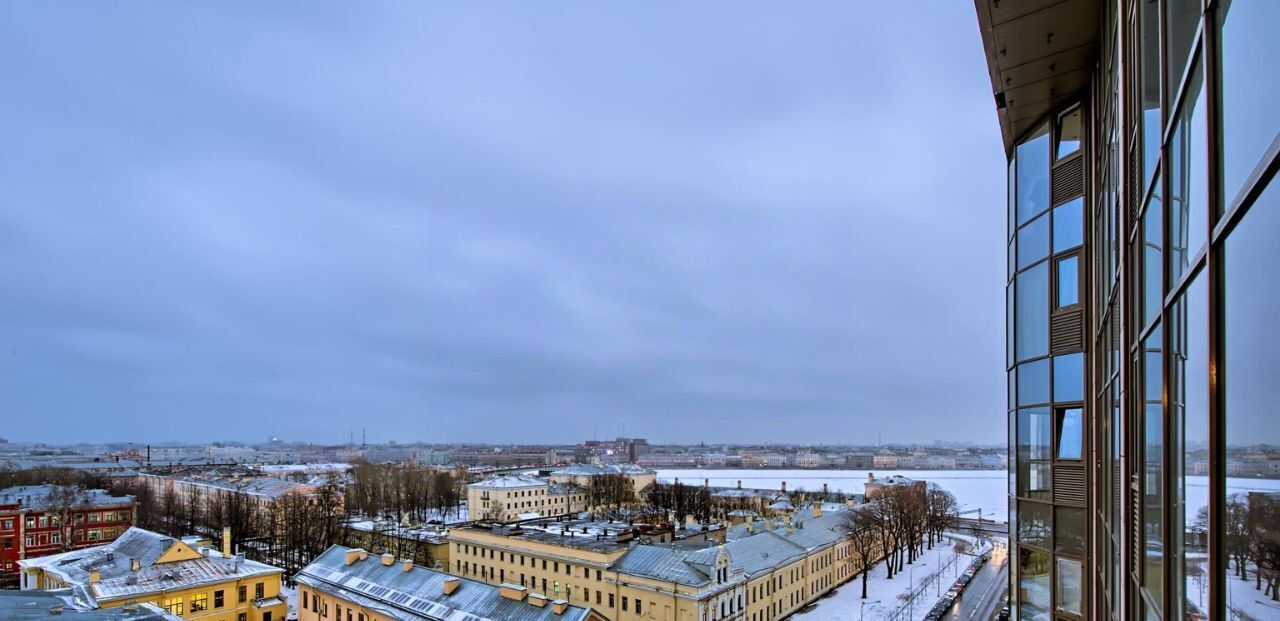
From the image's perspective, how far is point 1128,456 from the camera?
5.80m

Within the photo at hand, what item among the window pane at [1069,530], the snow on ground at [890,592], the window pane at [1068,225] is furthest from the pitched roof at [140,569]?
the window pane at [1068,225]

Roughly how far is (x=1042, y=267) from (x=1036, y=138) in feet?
7.62

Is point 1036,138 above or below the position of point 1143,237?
above

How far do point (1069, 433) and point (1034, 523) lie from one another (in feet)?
5.74

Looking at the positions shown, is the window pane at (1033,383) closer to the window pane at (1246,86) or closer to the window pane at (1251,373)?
the window pane at (1251,373)

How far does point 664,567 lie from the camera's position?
41.0m

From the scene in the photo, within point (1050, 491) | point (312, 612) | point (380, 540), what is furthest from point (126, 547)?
point (1050, 491)

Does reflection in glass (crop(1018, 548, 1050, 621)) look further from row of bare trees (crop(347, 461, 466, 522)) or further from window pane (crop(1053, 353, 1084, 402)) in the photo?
row of bare trees (crop(347, 461, 466, 522))

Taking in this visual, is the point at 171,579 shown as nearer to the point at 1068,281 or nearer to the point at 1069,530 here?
the point at 1069,530

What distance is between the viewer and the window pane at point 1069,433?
9.98 meters

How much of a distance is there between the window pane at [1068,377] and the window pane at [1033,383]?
0.27 m

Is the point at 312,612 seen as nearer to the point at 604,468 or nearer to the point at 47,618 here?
the point at 47,618

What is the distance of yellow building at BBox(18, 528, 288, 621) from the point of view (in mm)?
35594

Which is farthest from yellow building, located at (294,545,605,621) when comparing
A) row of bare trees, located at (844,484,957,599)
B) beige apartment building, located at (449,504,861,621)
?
row of bare trees, located at (844,484,957,599)
